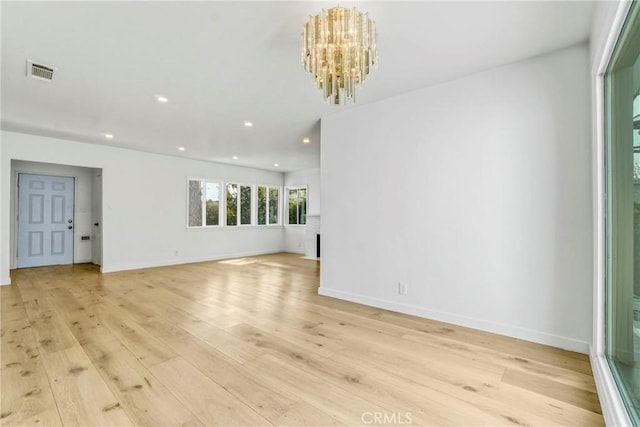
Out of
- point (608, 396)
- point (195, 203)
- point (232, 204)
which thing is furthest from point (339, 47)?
A: point (232, 204)

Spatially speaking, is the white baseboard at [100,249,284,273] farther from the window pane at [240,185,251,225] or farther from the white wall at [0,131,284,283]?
the window pane at [240,185,251,225]

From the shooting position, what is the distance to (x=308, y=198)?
28.8ft

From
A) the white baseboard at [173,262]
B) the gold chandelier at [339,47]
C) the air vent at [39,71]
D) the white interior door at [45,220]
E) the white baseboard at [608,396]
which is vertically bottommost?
the white baseboard at [173,262]

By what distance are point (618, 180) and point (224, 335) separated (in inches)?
126

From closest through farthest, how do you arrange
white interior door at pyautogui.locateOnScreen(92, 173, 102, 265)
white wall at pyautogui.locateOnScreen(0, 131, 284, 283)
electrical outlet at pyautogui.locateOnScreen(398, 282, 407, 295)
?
electrical outlet at pyautogui.locateOnScreen(398, 282, 407, 295) → white wall at pyautogui.locateOnScreen(0, 131, 284, 283) → white interior door at pyautogui.locateOnScreen(92, 173, 102, 265)

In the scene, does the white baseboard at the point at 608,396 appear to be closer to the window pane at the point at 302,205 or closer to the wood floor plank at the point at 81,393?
the wood floor plank at the point at 81,393

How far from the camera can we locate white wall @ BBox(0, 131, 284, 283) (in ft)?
16.5

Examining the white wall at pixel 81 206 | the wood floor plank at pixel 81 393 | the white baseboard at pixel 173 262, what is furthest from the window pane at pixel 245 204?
the wood floor plank at pixel 81 393

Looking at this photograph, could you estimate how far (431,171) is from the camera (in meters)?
3.17

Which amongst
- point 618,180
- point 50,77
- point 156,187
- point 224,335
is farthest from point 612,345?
point 156,187

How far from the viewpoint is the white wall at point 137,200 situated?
5035mm

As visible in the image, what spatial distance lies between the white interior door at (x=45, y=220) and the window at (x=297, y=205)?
541 cm

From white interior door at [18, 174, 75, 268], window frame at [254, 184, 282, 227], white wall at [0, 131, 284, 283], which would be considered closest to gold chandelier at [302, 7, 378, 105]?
white wall at [0, 131, 284, 283]

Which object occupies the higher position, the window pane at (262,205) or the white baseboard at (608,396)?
the window pane at (262,205)
